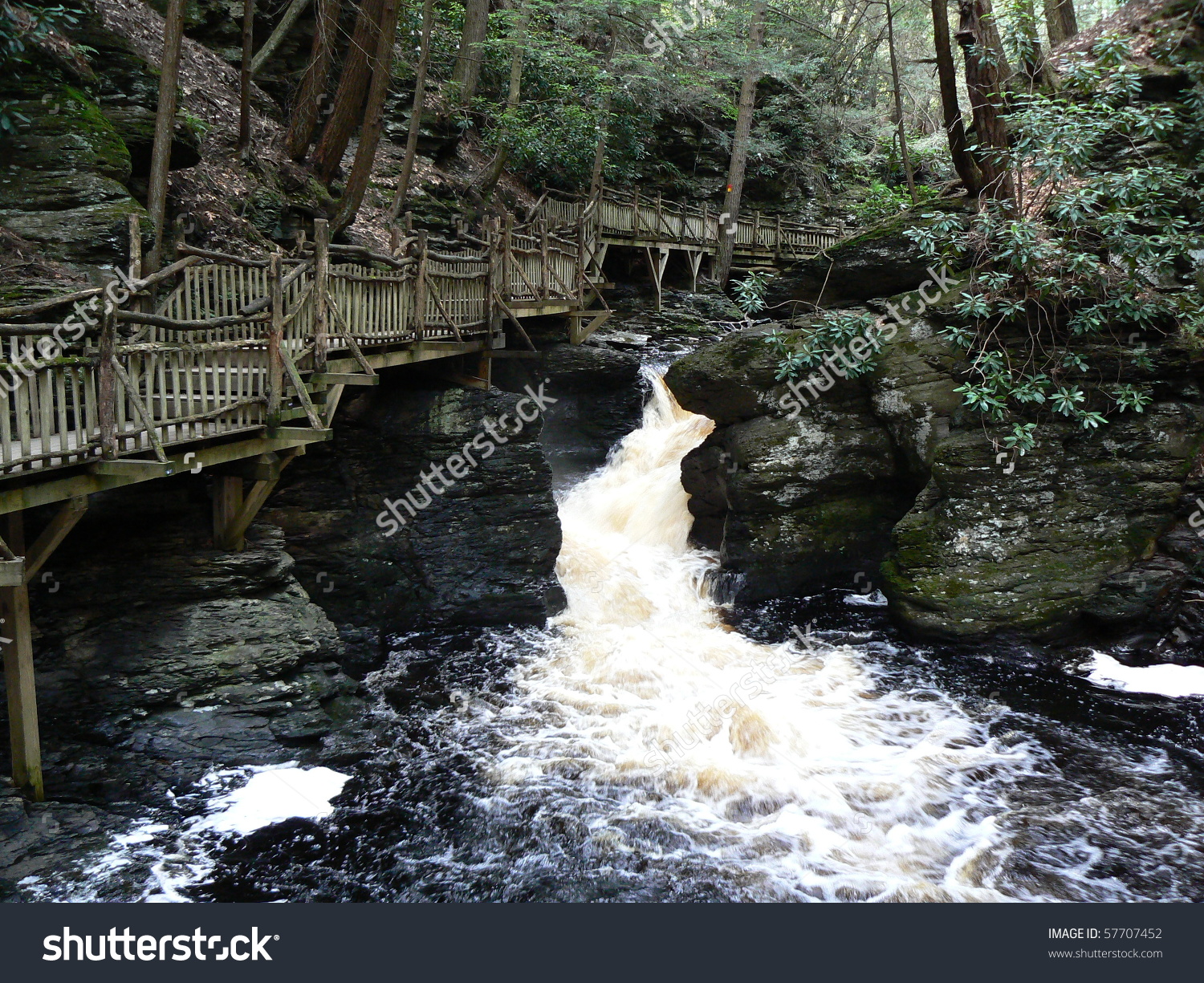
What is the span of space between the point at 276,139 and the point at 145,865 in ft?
44.1

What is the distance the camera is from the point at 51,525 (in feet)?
23.9

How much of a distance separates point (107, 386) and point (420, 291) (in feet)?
16.5

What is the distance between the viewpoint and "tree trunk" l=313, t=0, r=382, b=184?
14.1 meters

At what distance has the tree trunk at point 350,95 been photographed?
14070 millimetres

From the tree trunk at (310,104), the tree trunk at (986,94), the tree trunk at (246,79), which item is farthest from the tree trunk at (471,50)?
the tree trunk at (986,94)

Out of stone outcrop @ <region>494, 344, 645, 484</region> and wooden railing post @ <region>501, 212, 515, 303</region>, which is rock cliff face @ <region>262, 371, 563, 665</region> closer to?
wooden railing post @ <region>501, 212, 515, 303</region>

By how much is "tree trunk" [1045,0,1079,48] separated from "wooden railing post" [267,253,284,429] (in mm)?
15047

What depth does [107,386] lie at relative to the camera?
7.03m

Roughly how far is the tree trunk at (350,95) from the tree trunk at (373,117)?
0.16 meters

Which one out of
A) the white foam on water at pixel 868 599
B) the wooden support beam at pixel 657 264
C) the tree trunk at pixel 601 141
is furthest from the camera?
the wooden support beam at pixel 657 264

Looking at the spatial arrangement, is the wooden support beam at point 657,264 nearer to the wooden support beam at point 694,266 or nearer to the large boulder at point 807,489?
the wooden support beam at point 694,266

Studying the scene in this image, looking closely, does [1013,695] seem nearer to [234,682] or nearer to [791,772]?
[791,772]

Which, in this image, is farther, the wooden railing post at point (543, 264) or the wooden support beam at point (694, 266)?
the wooden support beam at point (694, 266)
